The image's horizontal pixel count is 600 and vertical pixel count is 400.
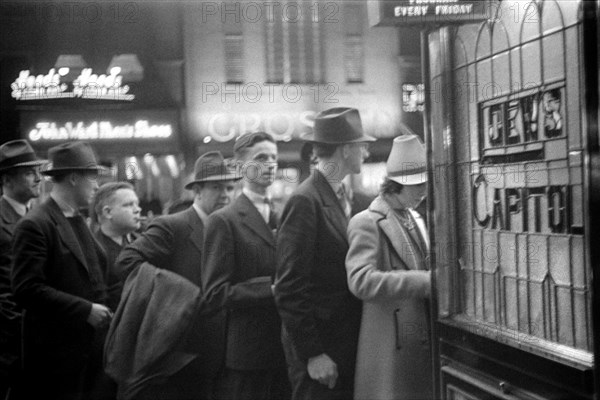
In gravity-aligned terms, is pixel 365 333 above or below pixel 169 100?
below

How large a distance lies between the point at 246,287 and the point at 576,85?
5.98ft

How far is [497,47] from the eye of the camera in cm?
270

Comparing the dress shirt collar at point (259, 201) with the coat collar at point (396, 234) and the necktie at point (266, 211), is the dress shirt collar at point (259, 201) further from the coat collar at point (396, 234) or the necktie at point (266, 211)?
the coat collar at point (396, 234)

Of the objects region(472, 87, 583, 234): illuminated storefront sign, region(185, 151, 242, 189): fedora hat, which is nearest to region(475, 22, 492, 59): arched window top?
region(472, 87, 583, 234): illuminated storefront sign

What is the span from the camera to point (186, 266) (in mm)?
4047

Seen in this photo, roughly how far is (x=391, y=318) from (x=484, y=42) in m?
1.09

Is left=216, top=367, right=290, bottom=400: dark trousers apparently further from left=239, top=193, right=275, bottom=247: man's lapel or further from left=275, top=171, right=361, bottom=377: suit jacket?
left=239, top=193, right=275, bottom=247: man's lapel

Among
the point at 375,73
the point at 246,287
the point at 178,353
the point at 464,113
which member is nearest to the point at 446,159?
the point at 464,113

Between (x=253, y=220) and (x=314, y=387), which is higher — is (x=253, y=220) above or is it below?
above

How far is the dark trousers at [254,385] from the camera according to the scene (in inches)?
146

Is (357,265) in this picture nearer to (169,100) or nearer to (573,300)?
(573,300)

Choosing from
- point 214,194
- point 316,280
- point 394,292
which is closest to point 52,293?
point 214,194

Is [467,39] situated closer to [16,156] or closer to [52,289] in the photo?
[52,289]

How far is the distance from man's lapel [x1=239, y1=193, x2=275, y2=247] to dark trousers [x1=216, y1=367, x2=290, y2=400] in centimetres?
55
